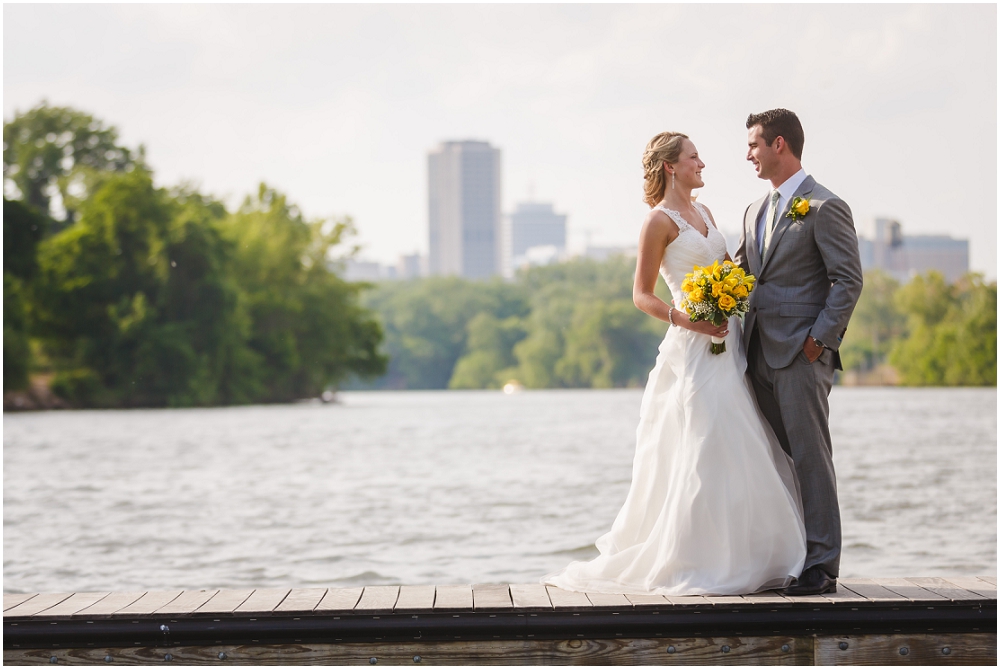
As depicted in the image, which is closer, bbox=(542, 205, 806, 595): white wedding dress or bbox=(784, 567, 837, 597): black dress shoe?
bbox=(784, 567, 837, 597): black dress shoe

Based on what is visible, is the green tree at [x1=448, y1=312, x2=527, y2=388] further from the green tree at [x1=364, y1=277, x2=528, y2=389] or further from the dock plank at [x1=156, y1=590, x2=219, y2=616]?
the dock plank at [x1=156, y1=590, x2=219, y2=616]

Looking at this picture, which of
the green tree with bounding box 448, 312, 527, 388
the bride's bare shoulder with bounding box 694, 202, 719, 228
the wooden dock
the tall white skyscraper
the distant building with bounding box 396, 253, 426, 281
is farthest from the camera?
the distant building with bounding box 396, 253, 426, 281

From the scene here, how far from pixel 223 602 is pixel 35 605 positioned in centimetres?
70

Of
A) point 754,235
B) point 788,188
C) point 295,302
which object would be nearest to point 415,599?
point 754,235

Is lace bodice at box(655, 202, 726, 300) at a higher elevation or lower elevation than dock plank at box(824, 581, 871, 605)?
higher

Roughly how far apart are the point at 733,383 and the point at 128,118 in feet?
187

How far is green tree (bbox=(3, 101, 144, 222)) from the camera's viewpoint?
158 ft

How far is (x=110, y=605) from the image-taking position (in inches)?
161

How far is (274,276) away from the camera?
2093 inches

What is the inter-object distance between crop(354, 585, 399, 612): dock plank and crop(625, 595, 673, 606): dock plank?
0.84 metres

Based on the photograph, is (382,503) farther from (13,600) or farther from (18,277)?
(18,277)

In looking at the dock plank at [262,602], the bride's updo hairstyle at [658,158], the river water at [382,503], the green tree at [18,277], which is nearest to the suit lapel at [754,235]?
the bride's updo hairstyle at [658,158]

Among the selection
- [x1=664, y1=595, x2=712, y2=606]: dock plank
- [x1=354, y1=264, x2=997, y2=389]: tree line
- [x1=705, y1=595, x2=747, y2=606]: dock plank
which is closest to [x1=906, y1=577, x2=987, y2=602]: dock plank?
[x1=705, y1=595, x2=747, y2=606]: dock plank

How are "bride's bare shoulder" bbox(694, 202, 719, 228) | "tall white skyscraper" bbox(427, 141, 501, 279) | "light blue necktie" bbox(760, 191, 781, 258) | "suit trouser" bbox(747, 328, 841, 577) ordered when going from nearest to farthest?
"suit trouser" bbox(747, 328, 841, 577) → "light blue necktie" bbox(760, 191, 781, 258) → "bride's bare shoulder" bbox(694, 202, 719, 228) → "tall white skyscraper" bbox(427, 141, 501, 279)
